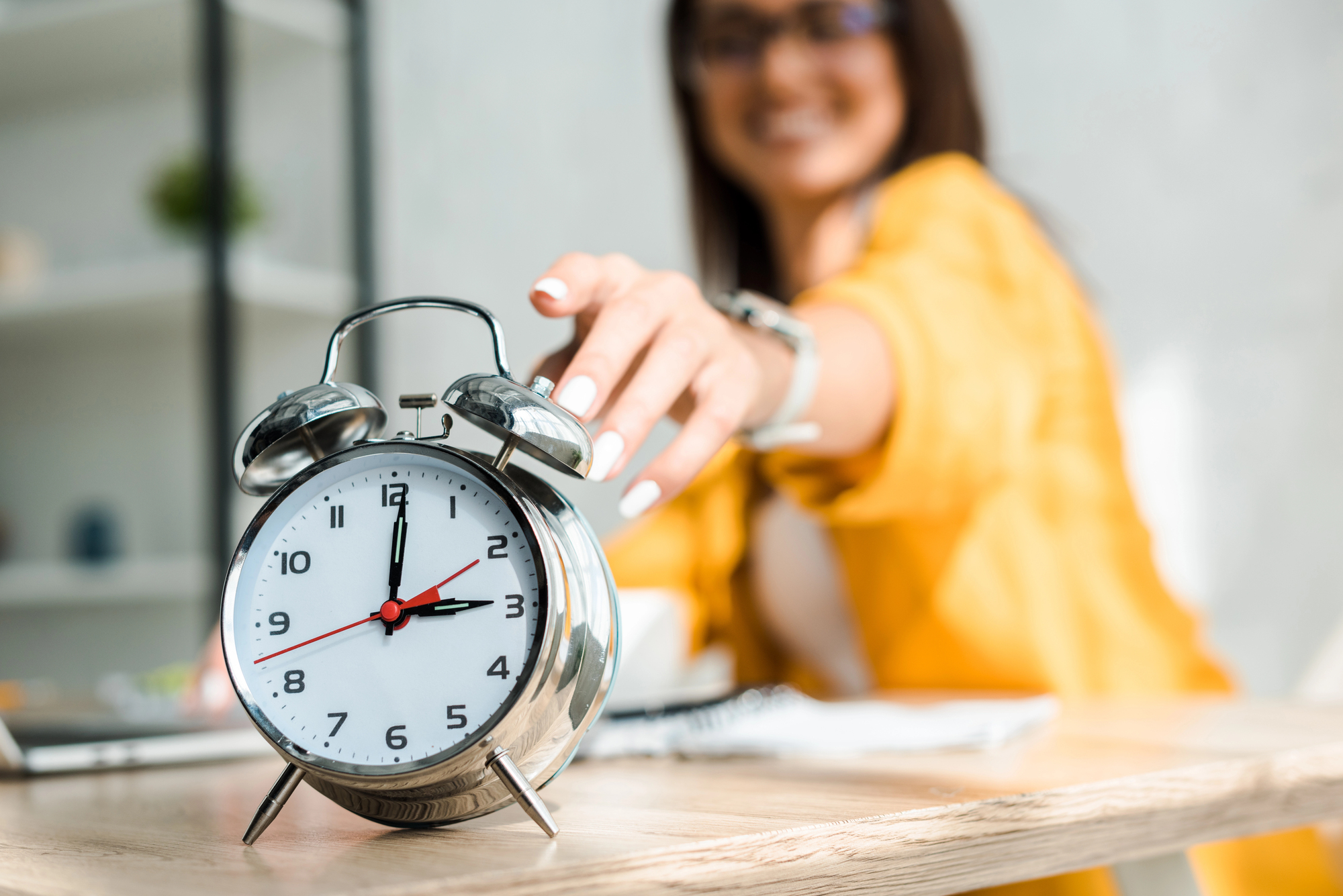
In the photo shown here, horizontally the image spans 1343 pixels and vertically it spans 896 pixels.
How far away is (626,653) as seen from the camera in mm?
978

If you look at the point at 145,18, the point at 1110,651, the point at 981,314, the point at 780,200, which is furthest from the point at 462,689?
the point at 145,18

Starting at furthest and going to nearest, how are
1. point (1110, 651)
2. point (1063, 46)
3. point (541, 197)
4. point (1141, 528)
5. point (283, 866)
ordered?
1. point (541, 197)
2. point (1063, 46)
3. point (1141, 528)
4. point (1110, 651)
5. point (283, 866)

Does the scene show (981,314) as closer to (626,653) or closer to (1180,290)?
(626,653)

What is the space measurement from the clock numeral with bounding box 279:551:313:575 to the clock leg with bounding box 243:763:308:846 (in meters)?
0.07

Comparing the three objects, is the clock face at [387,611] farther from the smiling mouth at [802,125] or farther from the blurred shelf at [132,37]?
the blurred shelf at [132,37]

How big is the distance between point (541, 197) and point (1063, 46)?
4.11ft

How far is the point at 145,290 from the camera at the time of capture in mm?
2627

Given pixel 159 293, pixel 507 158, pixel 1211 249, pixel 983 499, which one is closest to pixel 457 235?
pixel 507 158

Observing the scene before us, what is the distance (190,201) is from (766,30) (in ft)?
5.91

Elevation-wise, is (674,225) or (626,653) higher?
(674,225)

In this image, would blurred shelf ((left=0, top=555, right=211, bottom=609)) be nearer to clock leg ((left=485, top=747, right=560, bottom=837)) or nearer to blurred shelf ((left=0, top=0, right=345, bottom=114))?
blurred shelf ((left=0, top=0, right=345, bottom=114))

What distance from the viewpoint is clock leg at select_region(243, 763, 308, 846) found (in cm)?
40

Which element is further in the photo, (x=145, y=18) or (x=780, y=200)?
(x=145, y=18)

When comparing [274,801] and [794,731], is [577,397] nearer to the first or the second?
[274,801]
